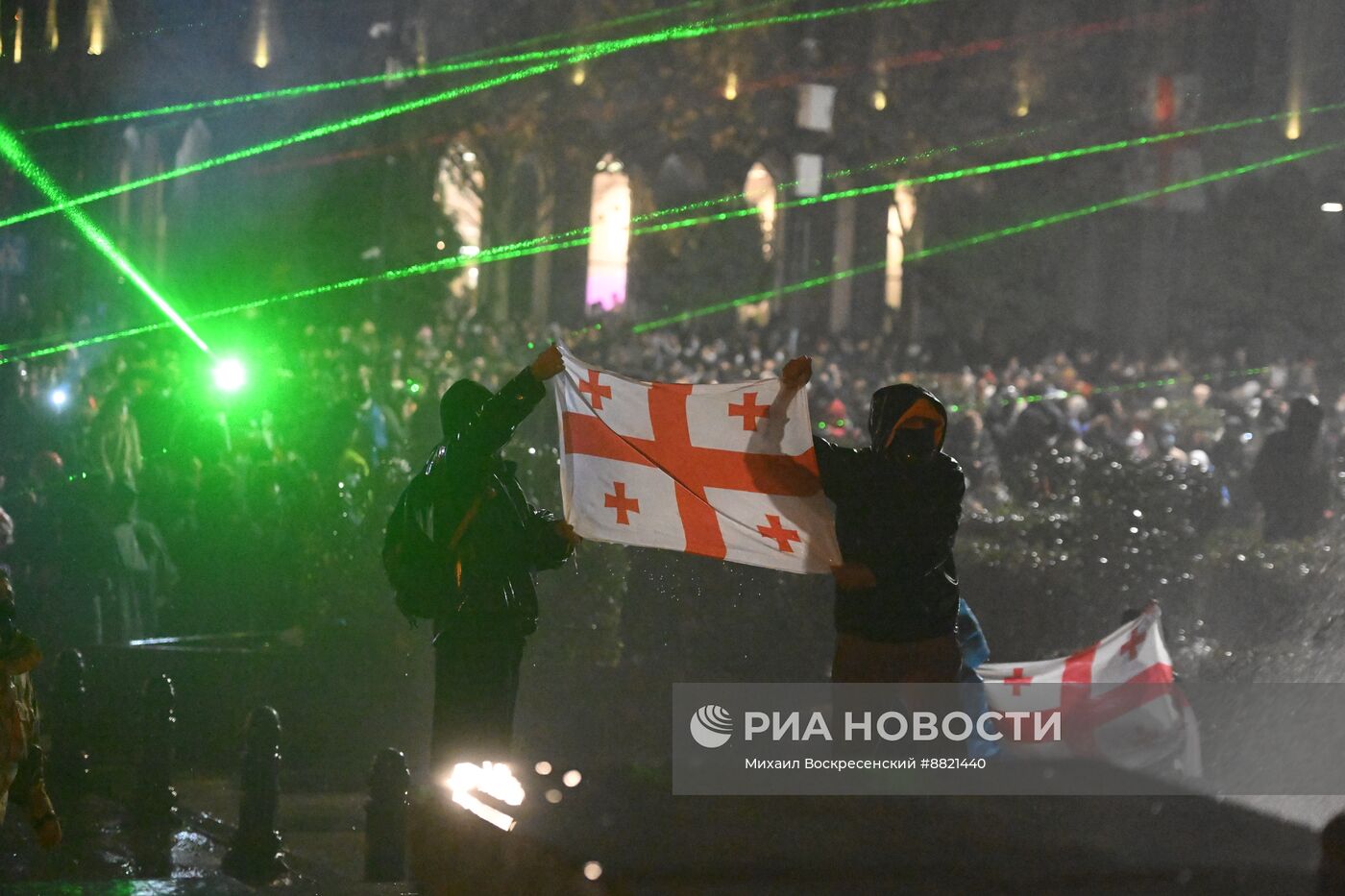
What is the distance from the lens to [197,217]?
3350cm

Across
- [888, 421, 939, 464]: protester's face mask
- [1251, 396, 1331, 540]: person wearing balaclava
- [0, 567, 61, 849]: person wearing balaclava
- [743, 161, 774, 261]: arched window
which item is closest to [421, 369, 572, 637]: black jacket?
[888, 421, 939, 464]: protester's face mask

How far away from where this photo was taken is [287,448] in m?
13.2

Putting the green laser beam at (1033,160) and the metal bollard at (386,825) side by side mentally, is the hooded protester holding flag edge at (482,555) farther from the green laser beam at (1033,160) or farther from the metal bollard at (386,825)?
the green laser beam at (1033,160)

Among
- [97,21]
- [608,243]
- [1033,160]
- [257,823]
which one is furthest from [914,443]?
[608,243]

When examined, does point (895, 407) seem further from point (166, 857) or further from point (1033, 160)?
point (1033, 160)

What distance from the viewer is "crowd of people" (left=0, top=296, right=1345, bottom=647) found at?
419 inches

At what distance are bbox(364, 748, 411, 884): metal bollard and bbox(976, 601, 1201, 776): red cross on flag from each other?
237cm

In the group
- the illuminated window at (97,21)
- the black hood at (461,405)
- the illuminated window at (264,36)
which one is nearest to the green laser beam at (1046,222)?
the illuminated window at (264,36)

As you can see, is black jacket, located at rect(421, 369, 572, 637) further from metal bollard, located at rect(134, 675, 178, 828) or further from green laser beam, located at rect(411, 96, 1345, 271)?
green laser beam, located at rect(411, 96, 1345, 271)

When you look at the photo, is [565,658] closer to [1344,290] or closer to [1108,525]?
[1108,525]

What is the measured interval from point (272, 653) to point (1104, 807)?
5286 mm

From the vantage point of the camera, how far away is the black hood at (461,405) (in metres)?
5.47

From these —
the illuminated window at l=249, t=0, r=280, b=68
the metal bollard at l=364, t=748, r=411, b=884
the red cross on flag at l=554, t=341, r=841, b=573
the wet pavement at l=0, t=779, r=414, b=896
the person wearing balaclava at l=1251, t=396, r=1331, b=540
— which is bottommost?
the wet pavement at l=0, t=779, r=414, b=896

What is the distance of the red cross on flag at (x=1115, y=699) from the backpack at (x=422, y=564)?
2.35m
